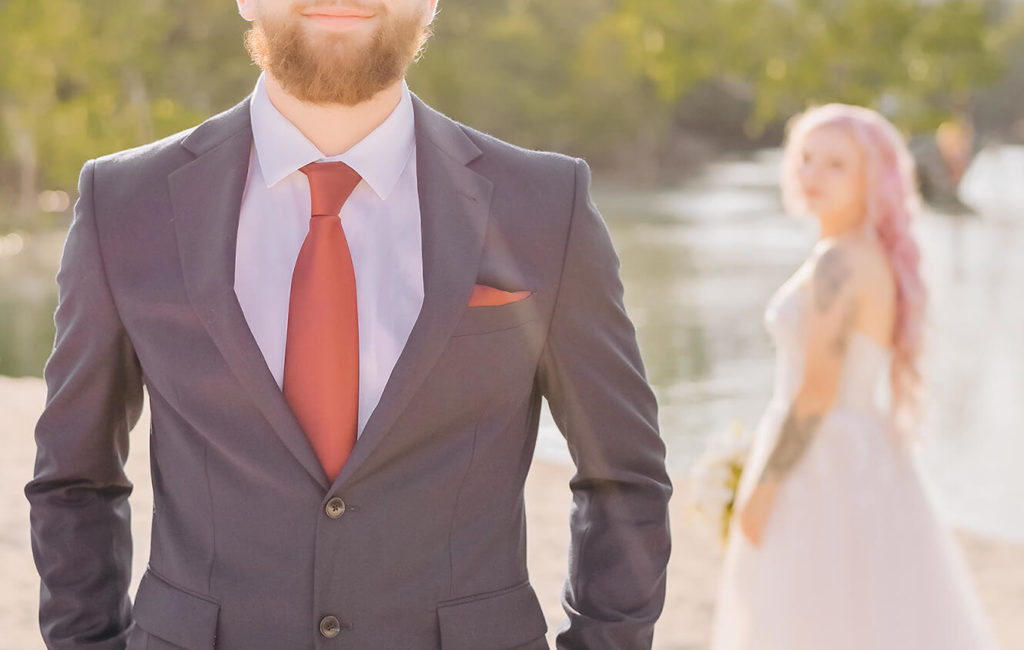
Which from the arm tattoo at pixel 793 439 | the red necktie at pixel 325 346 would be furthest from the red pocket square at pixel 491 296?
the arm tattoo at pixel 793 439

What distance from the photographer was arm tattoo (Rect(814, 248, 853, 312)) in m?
4.44

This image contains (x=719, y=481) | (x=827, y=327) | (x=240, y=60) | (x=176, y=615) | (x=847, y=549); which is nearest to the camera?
(x=176, y=615)

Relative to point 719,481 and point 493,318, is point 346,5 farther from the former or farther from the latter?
point 719,481

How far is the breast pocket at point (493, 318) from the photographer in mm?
1911

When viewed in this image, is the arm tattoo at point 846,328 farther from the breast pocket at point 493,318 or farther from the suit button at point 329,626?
the suit button at point 329,626

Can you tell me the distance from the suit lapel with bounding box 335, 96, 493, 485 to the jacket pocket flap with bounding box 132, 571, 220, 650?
31 centimetres

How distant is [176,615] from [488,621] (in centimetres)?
47

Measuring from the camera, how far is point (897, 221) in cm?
452

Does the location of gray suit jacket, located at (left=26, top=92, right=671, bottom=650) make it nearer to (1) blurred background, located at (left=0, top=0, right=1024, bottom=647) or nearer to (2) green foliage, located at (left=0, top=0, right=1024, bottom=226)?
(1) blurred background, located at (left=0, top=0, right=1024, bottom=647)

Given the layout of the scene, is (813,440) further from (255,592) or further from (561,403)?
(255,592)

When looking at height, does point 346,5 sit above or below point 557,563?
above

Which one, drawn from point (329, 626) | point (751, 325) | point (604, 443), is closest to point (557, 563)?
point (604, 443)

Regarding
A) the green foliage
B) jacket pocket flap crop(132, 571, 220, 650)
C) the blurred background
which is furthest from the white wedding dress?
the green foliage

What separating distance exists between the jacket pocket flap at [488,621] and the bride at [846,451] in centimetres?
267
